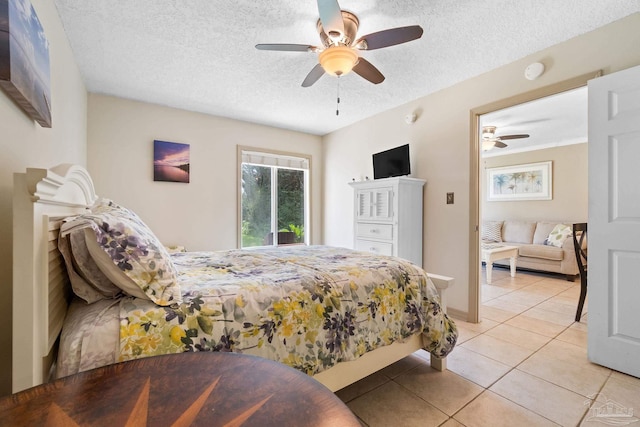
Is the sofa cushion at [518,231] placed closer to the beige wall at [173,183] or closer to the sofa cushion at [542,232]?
the sofa cushion at [542,232]

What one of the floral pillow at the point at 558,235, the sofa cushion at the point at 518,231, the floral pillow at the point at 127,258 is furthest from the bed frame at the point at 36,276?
the sofa cushion at the point at 518,231

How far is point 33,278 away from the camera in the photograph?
2.56 feet

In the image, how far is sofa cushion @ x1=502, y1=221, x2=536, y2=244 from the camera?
525cm

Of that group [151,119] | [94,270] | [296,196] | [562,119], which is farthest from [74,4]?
[562,119]

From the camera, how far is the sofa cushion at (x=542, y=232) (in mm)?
5027

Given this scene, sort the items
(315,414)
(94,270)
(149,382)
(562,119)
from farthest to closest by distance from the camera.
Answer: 1. (562,119)
2. (94,270)
3. (149,382)
4. (315,414)

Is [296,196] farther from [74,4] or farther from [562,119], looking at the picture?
[562,119]

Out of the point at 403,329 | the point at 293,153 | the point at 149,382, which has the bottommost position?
the point at 403,329

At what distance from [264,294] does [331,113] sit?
3097mm

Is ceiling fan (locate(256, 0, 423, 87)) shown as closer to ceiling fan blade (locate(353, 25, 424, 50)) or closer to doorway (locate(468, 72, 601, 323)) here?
ceiling fan blade (locate(353, 25, 424, 50))

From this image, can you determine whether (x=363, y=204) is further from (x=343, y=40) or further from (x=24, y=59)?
(x=24, y=59)

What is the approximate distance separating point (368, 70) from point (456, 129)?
135 centimetres

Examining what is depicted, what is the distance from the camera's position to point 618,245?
1853mm

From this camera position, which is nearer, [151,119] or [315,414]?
[315,414]
